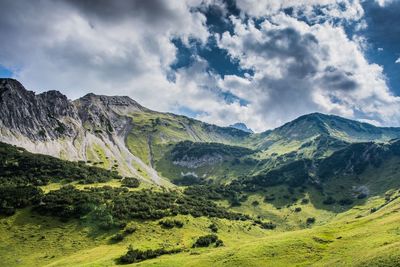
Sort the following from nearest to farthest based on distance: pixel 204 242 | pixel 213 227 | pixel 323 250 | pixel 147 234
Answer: pixel 323 250 → pixel 204 242 → pixel 147 234 → pixel 213 227

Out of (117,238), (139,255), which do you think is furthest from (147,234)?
(139,255)

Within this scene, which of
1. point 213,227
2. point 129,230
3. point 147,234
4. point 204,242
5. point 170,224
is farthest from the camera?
point 213,227

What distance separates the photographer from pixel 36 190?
456ft

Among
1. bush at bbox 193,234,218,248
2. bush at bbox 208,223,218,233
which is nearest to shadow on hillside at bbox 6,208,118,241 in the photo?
bush at bbox 193,234,218,248

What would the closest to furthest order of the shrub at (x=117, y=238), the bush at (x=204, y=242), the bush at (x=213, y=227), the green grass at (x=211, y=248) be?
the green grass at (x=211, y=248) < the bush at (x=204, y=242) < the shrub at (x=117, y=238) < the bush at (x=213, y=227)

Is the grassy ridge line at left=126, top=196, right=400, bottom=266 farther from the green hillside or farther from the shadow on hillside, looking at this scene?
the shadow on hillside

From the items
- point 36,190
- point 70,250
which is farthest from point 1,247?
point 36,190

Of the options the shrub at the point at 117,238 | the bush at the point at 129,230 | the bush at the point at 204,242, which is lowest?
the bush at the point at 204,242

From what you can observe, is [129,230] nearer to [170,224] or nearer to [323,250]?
[170,224]

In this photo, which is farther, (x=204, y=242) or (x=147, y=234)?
(x=147, y=234)

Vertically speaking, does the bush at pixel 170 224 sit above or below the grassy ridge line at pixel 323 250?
above

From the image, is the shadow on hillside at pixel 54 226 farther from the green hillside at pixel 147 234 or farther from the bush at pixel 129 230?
the bush at pixel 129 230

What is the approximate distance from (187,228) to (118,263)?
4462 centimetres

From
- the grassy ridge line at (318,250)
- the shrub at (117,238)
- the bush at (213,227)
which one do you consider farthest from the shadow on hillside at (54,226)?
the grassy ridge line at (318,250)
